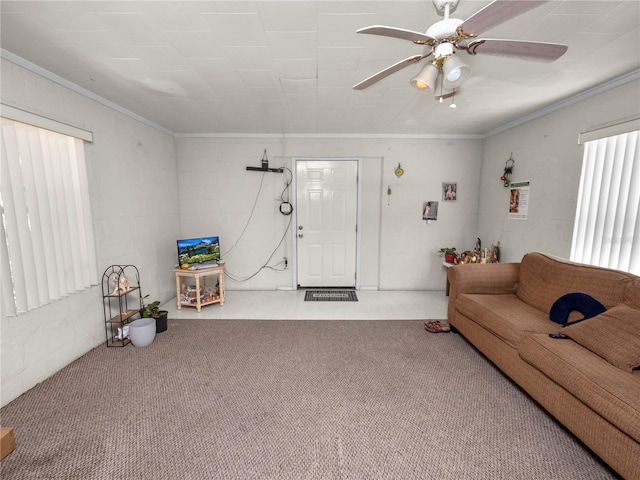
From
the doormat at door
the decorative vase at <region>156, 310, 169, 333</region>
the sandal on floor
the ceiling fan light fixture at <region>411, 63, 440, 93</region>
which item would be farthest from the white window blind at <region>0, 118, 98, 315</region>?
the sandal on floor

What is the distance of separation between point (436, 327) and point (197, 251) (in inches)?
117

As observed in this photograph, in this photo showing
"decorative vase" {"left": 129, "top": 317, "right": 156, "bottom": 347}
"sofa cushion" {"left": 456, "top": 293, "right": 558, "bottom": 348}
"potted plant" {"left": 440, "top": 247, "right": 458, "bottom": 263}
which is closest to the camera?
"sofa cushion" {"left": 456, "top": 293, "right": 558, "bottom": 348}

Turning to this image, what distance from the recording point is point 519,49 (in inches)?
50.1

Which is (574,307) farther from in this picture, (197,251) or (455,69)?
(197,251)

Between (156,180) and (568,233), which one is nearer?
(568,233)

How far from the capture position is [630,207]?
2.12 metres

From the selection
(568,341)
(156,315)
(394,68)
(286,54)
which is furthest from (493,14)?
(156,315)

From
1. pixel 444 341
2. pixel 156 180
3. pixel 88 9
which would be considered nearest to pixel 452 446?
pixel 444 341

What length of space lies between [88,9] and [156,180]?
2.23 metres

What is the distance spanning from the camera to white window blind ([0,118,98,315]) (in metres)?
1.83

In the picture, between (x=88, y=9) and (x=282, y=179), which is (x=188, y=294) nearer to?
(x=282, y=179)

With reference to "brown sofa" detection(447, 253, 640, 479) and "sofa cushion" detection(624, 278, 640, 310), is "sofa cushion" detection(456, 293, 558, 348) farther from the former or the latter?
"sofa cushion" detection(624, 278, 640, 310)

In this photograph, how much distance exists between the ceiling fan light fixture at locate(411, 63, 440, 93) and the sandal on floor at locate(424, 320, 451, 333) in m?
2.27

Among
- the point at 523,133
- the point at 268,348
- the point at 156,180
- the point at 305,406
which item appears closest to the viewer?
the point at 305,406
